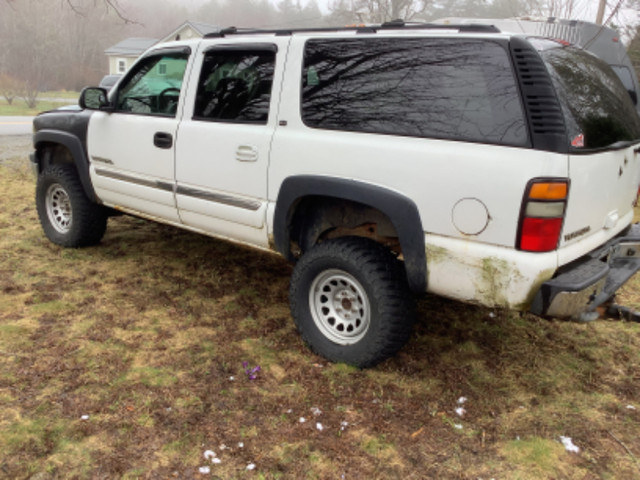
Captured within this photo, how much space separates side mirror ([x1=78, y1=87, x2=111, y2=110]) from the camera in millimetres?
4383

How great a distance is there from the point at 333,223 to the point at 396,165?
2.27 feet

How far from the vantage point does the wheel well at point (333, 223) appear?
3.14m

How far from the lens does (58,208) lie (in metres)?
5.17

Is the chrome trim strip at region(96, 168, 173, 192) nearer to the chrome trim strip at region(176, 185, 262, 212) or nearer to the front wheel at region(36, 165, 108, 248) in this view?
the chrome trim strip at region(176, 185, 262, 212)

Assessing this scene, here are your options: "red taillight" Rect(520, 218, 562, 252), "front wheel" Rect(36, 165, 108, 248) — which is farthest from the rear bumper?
"front wheel" Rect(36, 165, 108, 248)

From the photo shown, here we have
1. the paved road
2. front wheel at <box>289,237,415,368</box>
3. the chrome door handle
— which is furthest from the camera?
the paved road

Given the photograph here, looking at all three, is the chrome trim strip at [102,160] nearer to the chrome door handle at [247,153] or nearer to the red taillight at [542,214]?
the chrome door handle at [247,153]

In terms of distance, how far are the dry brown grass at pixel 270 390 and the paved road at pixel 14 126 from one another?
13.0 m

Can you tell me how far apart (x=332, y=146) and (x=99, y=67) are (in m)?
58.1

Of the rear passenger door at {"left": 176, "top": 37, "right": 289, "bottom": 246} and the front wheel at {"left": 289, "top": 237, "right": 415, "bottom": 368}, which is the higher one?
the rear passenger door at {"left": 176, "top": 37, "right": 289, "bottom": 246}

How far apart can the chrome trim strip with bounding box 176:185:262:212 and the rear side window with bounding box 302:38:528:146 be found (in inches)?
27.0

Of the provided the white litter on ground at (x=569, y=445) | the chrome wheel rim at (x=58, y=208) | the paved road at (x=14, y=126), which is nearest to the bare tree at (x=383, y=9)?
the paved road at (x=14, y=126)

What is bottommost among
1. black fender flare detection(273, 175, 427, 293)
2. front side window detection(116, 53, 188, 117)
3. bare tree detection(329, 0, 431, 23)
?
black fender flare detection(273, 175, 427, 293)

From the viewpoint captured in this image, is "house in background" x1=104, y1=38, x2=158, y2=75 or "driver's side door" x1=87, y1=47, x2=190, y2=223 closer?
"driver's side door" x1=87, y1=47, x2=190, y2=223
